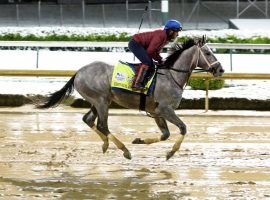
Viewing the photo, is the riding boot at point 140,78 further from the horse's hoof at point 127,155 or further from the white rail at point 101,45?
the white rail at point 101,45

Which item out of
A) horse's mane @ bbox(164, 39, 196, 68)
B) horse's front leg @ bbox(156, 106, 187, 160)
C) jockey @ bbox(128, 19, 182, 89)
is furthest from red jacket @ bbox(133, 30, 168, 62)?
horse's front leg @ bbox(156, 106, 187, 160)

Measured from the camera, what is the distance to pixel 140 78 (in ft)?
29.7

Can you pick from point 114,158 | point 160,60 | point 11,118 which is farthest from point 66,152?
point 11,118

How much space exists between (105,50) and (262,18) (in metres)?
8.39

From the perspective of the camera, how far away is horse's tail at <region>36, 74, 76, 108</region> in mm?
9484

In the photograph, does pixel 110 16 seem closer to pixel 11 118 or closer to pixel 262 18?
pixel 262 18

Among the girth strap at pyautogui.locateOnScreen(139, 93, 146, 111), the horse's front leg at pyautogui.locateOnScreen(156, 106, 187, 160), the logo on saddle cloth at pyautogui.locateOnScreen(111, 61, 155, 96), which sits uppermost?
the logo on saddle cloth at pyautogui.locateOnScreen(111, 61, 155, 96)

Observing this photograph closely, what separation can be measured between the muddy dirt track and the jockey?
97 centimetres

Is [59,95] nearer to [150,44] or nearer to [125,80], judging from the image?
[125,80]

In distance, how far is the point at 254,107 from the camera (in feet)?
45.4

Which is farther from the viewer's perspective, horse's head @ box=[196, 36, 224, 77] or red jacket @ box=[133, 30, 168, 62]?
horse's head @ box=[196, 36, 224, 77]

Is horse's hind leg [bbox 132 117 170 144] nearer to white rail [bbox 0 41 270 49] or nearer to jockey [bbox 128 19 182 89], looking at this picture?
jockey [bbox 128 19 182 89]

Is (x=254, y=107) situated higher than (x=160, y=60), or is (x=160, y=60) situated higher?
(x=160, y=60)

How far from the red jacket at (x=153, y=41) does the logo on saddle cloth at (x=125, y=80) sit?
0.87 feet
